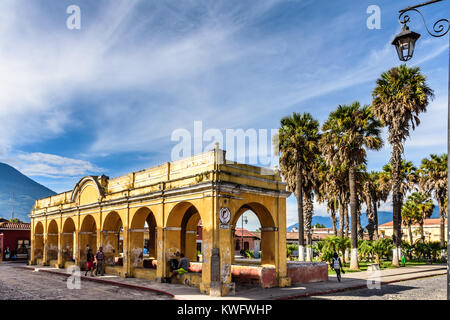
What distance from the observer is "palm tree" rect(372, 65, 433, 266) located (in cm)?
2967

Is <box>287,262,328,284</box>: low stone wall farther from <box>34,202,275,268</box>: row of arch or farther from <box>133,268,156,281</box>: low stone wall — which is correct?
<box>133,268,156,281</box>: low stone wall

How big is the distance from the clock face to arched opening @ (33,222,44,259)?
25.6 meters

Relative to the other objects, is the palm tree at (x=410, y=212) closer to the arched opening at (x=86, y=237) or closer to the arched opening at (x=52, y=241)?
the arched opening at (x=86, y=237)

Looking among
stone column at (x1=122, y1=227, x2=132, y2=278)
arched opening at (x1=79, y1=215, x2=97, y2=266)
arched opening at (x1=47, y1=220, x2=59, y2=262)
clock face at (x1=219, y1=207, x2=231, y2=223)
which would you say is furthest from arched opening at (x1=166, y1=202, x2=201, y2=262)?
arched opening at (x1=47, y1=220, x2=59, y2=262)

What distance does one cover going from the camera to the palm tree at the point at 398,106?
97.3 feet

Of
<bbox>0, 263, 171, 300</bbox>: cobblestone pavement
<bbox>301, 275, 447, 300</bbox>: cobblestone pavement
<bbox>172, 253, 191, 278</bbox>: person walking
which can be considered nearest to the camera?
<bbox>301, 275, 447, 300</bbox>: cobblestone pavement

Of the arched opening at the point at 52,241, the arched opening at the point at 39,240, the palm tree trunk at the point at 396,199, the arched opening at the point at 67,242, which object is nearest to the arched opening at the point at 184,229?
the arched opening at the point at 67,242

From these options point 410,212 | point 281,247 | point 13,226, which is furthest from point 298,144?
point 410,212

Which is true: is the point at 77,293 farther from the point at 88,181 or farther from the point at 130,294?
the point at 88,181

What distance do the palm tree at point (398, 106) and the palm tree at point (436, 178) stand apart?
13.1m

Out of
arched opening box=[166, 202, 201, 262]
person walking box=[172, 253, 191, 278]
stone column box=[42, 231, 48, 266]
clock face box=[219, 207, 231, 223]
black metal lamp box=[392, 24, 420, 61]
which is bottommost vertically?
stone column box=[42, 231, 48, 266]

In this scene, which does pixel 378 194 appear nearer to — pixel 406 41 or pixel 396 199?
pixel 396 199

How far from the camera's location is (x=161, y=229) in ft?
61.3

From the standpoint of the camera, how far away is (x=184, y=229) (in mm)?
22719
